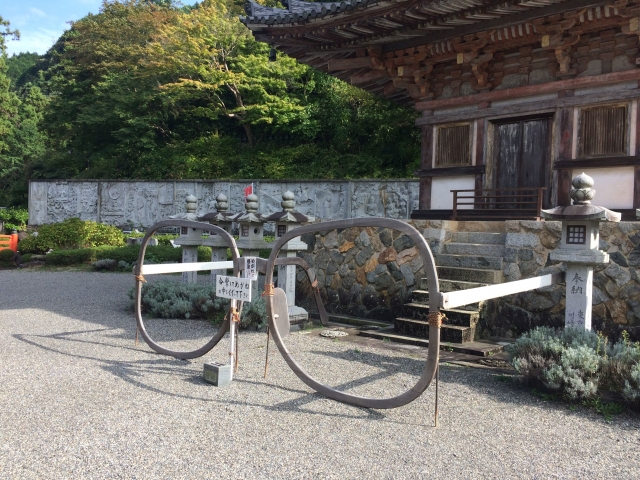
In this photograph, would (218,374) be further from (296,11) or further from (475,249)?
(296,11)

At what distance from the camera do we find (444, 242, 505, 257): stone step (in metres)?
7.74

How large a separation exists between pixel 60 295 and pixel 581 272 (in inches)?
382

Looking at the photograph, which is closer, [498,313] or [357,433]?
[357,433]

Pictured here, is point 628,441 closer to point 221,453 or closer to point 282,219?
point 221,453

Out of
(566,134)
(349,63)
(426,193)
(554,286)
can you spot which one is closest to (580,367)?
(554,286)

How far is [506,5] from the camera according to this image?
24.2 ft

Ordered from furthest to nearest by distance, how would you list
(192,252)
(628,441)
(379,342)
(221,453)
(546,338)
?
(192,252)
(379,342)
(546,338)
(628,441)
(221,453)

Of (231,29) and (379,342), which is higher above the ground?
(231,29)

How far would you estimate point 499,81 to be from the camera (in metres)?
9.05

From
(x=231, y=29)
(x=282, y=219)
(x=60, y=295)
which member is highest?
(x=231, y=29)

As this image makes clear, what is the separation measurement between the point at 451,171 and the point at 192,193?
1471cm

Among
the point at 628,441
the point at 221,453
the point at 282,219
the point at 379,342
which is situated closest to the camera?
the point at 221,453

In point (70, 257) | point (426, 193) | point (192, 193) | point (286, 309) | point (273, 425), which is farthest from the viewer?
point (192, 193)

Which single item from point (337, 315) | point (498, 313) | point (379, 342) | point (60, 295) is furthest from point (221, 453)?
point (60, 295)
